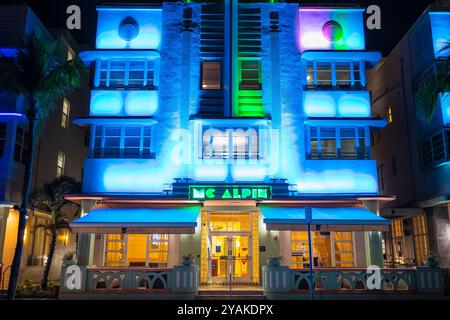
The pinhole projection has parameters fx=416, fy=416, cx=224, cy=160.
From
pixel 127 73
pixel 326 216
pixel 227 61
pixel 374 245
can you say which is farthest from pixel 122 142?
pixel 374 245

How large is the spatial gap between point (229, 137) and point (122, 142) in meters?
5.80

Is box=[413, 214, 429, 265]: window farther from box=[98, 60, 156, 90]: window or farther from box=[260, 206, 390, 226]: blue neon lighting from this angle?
box=[98, 60, 156, 90]: window

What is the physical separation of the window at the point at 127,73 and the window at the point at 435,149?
1597 centimetres

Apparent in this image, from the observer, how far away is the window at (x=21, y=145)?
77.7 feet

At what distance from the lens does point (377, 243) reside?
20703 millimetres

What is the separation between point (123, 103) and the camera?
74.7ft

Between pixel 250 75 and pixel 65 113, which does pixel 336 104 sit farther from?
pixel 65 113

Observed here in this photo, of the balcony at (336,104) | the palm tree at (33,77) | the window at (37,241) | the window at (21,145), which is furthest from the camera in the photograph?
the window at (37,241)

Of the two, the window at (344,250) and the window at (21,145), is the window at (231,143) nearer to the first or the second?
the window at (344,250)

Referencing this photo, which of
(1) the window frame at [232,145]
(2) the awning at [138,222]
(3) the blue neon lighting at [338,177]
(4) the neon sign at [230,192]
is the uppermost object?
(1) the window frame at [232,145]

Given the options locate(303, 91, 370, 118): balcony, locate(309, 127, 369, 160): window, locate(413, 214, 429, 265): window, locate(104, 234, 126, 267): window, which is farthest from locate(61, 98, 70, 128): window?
locate(413, 214, 429, 265): window

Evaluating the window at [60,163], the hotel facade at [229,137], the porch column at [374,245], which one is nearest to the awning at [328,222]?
the hotel facade at [229,137]

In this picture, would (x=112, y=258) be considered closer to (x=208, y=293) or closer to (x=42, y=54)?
(x=208, y=293)
